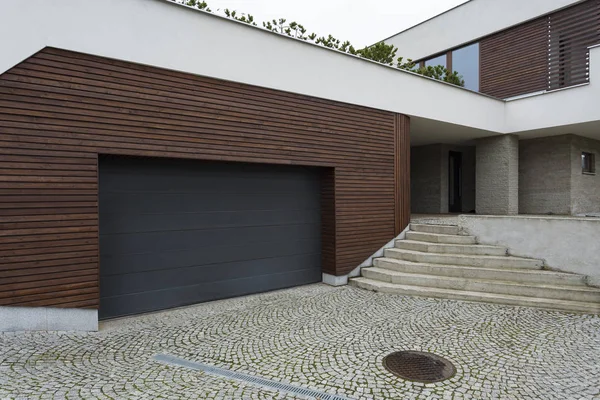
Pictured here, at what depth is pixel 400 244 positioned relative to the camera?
→ 771 centimetres

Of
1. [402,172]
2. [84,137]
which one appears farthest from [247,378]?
[402,172]

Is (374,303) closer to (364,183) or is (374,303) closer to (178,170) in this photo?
(364,183)

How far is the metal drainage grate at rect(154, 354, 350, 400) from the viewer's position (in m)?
3.09

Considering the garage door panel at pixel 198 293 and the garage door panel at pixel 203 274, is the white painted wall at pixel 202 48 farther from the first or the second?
the garage door panel at pixel 198 293

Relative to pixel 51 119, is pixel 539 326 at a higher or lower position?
lower

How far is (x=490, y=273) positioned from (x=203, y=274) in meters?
4.85

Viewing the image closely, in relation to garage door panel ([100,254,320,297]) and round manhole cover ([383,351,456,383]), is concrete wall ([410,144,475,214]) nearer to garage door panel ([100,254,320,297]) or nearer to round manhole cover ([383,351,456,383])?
garage door panel ([100,254,320,297])

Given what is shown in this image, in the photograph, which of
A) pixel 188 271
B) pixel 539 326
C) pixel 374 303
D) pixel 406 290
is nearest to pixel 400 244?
pixel 406 290

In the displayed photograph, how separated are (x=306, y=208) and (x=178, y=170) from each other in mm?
2527

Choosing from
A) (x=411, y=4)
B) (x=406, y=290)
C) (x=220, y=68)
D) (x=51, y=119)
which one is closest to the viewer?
(x=51, y=119)

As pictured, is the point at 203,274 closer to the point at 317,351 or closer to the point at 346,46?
the point at 317,351

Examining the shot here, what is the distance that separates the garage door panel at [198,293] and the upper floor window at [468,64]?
9.18 meters

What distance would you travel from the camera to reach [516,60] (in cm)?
1103

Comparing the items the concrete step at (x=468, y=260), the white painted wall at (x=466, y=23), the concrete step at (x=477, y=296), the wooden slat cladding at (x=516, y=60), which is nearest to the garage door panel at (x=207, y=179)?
the concrete step at (x=477, y=296)
